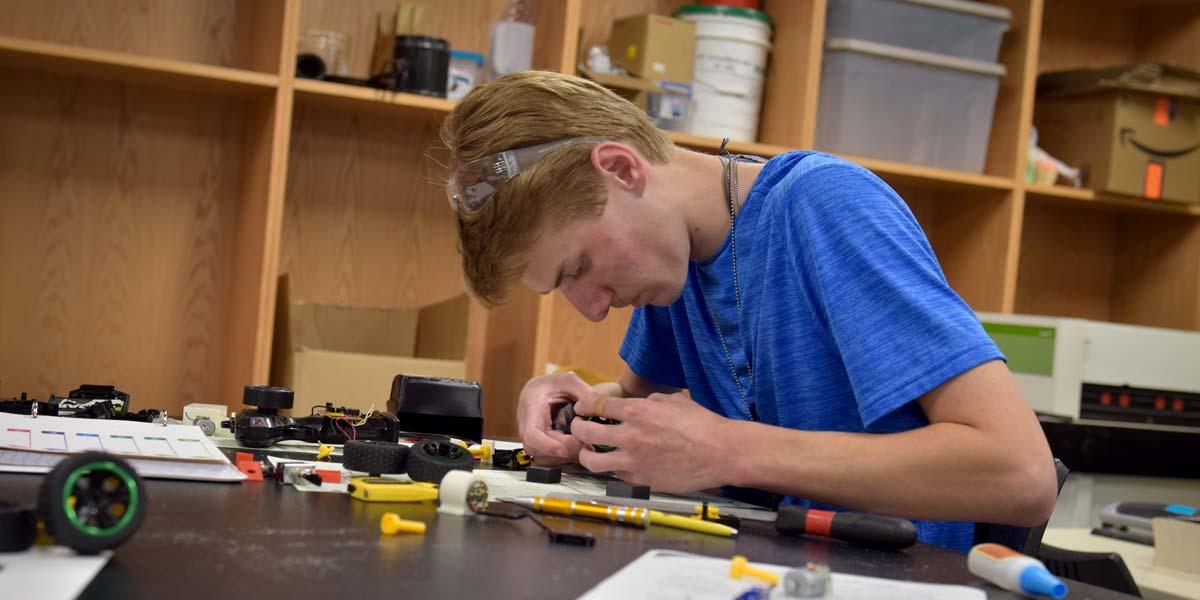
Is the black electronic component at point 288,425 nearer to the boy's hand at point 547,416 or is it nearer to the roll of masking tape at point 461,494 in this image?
the boy's hand at point 547,416

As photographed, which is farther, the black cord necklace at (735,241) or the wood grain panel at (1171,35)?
the wood grain panel at (1171,35)

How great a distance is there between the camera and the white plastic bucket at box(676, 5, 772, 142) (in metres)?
2.93

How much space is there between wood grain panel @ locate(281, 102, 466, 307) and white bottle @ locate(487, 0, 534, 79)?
0.69 ft

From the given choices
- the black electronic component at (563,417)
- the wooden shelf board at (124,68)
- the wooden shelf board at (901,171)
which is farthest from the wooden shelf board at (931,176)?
the black electronic component at (563,417)

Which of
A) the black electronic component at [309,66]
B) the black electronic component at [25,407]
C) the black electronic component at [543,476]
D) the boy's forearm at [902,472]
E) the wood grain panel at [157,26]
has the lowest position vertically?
the black electronic component at [543,476]

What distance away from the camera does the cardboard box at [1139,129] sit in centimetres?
310

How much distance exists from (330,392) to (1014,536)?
4.90 feet

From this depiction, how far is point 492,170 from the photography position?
1188 millimetres

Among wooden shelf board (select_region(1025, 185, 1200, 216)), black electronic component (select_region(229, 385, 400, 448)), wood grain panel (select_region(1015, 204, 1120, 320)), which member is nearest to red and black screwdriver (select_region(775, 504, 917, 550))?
black electronic component (select_region(229, 385, 400, 448))

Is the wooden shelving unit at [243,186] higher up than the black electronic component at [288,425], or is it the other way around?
the wooden shelving unit at [243,186]

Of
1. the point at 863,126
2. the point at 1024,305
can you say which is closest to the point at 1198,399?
the point at 1024,305

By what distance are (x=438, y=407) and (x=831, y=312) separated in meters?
0.62

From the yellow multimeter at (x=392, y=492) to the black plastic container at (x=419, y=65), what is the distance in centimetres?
175

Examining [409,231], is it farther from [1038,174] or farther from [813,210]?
[813,210]
